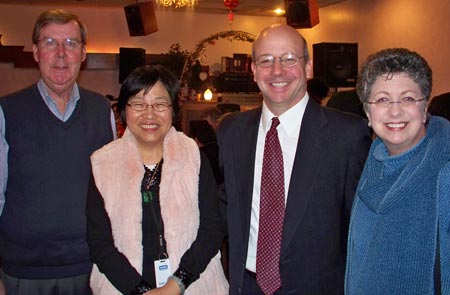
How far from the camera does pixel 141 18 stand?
8.79 metres

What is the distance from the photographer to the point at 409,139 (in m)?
1.67

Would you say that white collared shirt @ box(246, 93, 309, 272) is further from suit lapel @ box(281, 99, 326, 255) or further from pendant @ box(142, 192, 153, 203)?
pendant @ box(142, 192, 153, 203)

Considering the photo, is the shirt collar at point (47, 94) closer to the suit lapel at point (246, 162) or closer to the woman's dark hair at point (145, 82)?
the woman's dark hair at point (145, 82)

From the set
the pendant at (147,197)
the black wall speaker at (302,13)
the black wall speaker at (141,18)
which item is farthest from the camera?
the black wall speaker at (141,18)

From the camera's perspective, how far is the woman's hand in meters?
1.91

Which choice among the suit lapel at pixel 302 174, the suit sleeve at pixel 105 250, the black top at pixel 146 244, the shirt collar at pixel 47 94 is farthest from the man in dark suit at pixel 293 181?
the shirt collar at pixel 47 94

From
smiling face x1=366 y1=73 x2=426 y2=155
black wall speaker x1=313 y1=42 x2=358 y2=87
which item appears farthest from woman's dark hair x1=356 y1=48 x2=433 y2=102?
black wall speaker x1=313 y1=42 x2=358 y2=87

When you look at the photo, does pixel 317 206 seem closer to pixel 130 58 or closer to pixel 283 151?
pixel 283 151

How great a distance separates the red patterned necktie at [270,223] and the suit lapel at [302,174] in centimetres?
4

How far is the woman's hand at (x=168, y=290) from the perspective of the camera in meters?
1.91

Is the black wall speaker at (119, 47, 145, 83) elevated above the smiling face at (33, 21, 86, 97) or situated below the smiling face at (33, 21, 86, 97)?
above

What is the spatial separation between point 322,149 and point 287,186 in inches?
8.5

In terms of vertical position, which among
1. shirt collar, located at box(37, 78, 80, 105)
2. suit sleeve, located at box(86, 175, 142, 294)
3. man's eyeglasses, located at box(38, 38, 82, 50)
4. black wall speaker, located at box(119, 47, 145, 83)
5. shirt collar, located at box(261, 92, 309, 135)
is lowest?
suit sleeve, located at box(86, 175, 142, 294)

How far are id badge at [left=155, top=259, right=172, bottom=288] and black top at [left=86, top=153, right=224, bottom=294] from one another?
22mm
